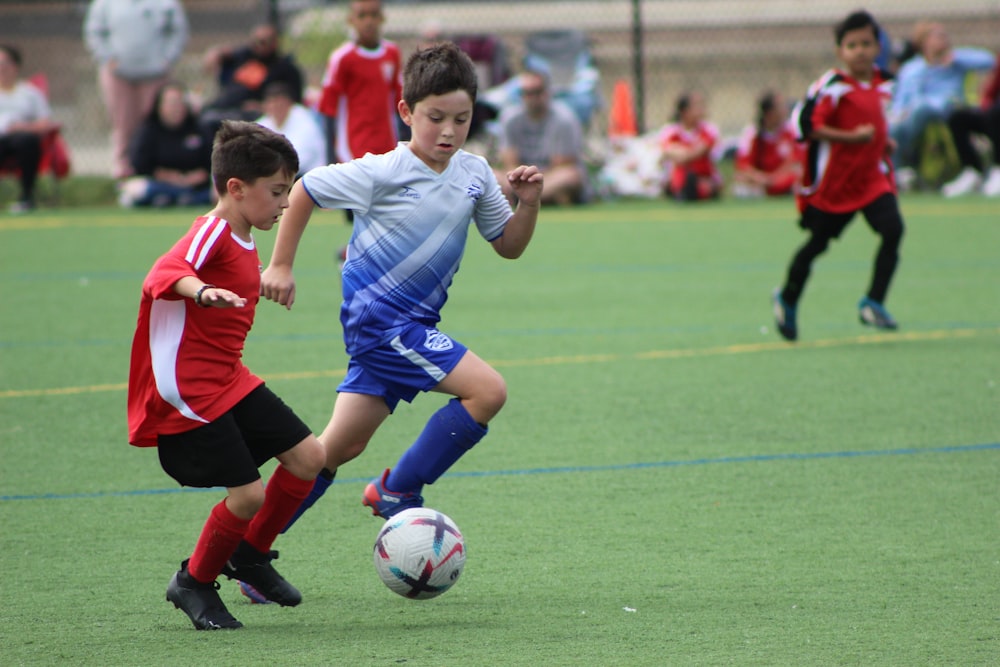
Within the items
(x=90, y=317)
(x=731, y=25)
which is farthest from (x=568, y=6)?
(x=90, y=317)

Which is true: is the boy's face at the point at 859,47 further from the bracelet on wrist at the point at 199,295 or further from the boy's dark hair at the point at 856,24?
the bracelet on wrist at the point at 199,295

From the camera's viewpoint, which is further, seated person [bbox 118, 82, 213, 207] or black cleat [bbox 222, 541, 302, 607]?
seated person [bbox 118, 82, 213, 207]

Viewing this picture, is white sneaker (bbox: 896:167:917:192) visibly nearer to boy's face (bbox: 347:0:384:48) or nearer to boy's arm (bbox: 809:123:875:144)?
boy's face (bbox: 347:0:384:48)

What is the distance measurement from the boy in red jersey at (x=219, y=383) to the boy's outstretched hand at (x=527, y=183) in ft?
2.22

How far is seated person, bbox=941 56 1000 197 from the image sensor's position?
49.9 ft

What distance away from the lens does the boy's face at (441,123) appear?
411 centimetres

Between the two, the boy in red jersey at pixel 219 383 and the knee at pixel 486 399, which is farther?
the knee at pixel 486 399

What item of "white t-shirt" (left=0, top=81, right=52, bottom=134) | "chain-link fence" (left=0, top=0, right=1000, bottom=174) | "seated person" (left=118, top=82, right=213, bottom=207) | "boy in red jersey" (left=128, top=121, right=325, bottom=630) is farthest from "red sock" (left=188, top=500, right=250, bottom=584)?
"chain-link fence" (left=0, top=0, right=1000, bottom=174)

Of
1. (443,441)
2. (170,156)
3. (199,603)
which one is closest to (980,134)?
(170,156)

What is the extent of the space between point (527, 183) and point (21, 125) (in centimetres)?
1175

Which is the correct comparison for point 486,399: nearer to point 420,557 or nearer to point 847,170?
point 420,557

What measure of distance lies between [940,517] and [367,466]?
6.84 feet

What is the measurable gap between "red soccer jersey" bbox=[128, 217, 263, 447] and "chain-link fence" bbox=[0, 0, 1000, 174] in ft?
58.0

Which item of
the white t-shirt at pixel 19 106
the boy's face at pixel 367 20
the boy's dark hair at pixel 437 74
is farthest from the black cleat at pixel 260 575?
Result: the white t-shirt at pixel 19 106
